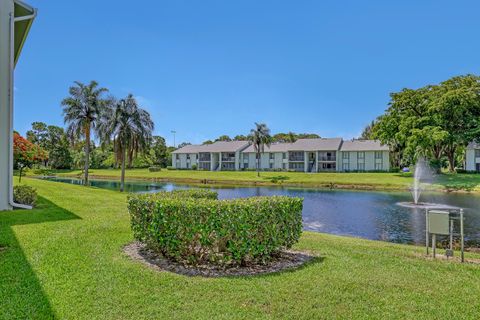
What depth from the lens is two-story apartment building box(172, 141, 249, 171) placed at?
80.4 m

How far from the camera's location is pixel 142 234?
6.90m

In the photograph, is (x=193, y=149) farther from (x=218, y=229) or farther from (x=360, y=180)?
(x=218, y=229)

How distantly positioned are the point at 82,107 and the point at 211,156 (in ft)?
160

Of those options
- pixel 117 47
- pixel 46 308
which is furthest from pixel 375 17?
pixel 46 308

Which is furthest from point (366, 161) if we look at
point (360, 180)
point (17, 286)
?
point (17, 286)

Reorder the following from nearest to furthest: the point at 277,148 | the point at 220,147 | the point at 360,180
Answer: the point at 360,180 → the point at 277,148 → the point at 220,147

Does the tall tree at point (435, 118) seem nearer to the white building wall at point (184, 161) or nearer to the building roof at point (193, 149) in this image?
the building roof at point (193, 149)

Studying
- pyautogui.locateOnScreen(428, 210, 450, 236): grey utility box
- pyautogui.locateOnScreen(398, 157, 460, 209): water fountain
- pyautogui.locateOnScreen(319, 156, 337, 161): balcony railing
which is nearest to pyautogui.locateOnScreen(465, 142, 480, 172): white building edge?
A: pyautogui.locateOnScreen(398, 157, 460, 209): water fountain

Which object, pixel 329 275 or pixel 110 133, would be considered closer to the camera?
pixel 329 275

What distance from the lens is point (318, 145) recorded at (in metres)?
71.5

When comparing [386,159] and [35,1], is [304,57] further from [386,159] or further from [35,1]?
[386,159]

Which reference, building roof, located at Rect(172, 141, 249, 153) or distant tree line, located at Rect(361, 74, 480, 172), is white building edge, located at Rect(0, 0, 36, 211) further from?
building roof, located at Rect(172, 141, 249, 153)

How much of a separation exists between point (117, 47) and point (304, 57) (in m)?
14.5

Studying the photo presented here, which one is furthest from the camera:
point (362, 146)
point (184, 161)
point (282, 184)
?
point (184, 161)
